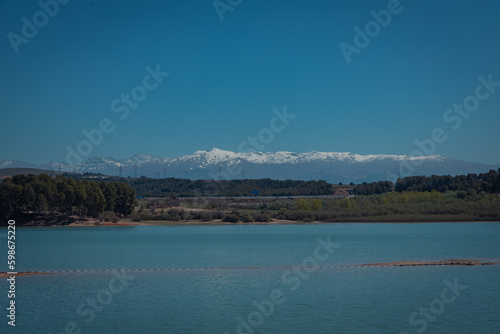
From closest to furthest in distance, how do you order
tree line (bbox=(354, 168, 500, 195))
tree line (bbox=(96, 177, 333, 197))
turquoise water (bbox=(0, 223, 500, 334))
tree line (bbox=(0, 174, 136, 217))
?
turquoise water (bbox=(0, 223, 500, 334)), tree line (bbox=(0, 174, 136, 217)), tree line (bbox=(354, 168, 500, 195)), tree line (bbox=(96, 177, 333, 197))

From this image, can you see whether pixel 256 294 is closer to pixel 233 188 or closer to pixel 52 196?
pixel 52 196

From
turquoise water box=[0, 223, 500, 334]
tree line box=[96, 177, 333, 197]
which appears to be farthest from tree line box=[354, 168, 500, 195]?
turquoise water box=[0, 223, 500, 334]

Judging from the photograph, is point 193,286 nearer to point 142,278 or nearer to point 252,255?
point 142,278

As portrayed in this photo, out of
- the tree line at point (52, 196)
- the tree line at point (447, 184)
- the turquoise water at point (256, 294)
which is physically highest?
the tree line at point (447, 184)

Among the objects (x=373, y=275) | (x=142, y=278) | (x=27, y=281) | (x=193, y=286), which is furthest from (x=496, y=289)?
(x=27, y=281)

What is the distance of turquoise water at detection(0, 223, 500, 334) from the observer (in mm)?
17469

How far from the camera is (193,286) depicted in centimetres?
2441

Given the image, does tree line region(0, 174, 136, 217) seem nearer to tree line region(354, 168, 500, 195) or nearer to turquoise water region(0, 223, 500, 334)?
turquoise water region(0, 223, 500, 334)

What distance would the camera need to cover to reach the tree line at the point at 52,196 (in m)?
65.2

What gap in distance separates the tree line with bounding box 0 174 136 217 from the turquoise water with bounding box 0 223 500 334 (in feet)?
93.5

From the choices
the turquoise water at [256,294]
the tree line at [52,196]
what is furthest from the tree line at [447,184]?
the turquoise water at [256,294]

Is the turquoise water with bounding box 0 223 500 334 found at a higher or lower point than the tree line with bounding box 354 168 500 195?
lower

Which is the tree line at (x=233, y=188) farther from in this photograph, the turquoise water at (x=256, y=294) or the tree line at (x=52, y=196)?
the turquoise water at (x=256, y=294)

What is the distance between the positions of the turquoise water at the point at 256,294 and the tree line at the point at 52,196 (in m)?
28.5
